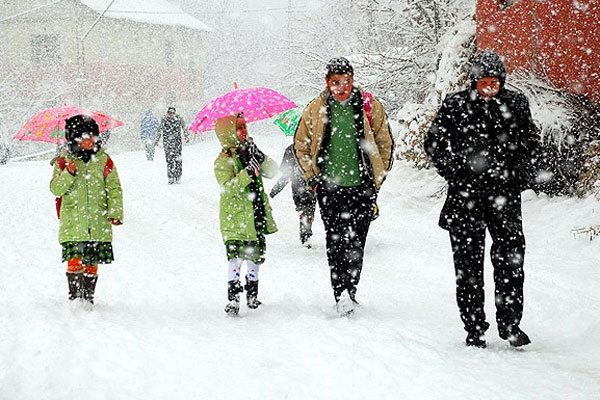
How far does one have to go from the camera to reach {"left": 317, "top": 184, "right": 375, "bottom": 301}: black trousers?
5266 mm

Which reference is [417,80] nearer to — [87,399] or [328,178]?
[328,178]

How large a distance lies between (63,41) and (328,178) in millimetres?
42180

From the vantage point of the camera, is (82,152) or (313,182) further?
(82,152)

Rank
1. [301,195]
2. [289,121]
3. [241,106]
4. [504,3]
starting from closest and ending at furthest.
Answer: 1. [241,106]
2. [301,195]
3. [289,121]
4. [504,3]

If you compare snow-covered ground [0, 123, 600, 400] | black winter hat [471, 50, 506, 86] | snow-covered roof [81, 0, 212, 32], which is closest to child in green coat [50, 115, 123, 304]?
snow-covered ground [0, 123, 600, 400]

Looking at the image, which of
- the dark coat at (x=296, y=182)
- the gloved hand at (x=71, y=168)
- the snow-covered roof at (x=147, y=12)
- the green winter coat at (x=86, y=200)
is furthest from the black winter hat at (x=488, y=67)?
the snow-covered roof at (x=147, y=12)

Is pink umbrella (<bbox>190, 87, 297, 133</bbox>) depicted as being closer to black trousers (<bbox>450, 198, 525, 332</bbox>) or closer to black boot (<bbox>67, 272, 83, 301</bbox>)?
black boot (<bbox>67, 272, 83, 301</bbox>)

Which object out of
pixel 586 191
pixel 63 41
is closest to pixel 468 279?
pixel 586 191

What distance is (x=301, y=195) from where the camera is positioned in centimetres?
877

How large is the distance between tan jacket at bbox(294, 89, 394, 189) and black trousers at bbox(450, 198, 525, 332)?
1.01 m

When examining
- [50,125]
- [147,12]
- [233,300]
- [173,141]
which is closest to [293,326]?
[233,300]

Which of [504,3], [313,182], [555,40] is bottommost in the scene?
[313,182]

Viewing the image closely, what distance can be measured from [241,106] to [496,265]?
2705mm

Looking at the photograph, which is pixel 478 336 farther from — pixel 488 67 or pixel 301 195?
pixel 301 195
